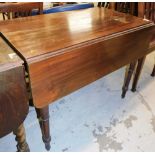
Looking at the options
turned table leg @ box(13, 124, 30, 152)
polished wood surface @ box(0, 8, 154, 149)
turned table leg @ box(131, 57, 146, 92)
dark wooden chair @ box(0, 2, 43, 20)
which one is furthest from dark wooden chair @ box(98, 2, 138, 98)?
turned table leg @ box(13, 124, 30, 152)

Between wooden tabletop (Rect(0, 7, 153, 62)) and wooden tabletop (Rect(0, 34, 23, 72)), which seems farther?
wooden tabletop (Rect(0, 7, 153, 62))

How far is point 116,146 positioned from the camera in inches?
53.1

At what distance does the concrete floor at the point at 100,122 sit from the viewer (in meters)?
1.35

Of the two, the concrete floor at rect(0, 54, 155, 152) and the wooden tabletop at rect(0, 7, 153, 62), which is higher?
the wooden tabletop at rect(0, 7, 153, 62)

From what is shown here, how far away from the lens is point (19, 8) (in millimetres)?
1467

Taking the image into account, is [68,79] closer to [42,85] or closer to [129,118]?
[42,85]

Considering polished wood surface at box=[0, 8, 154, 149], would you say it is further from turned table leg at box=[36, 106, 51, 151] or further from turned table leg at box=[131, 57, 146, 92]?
turned table leg at box=[131, 57, 146, 92]

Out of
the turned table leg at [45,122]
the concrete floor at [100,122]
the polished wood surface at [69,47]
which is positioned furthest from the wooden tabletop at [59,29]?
the concrete floor at [100,122]

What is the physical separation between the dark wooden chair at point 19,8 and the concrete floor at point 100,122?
80cm

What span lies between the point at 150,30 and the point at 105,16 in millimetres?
340

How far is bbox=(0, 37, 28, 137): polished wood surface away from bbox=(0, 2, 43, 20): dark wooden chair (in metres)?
0.58

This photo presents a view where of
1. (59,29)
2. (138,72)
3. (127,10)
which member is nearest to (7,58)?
(59,29)

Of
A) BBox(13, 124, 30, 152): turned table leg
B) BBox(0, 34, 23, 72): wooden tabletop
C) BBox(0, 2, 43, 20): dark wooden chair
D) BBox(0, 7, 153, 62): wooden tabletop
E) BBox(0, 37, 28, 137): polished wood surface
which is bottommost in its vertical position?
BBox(13, 124, 30, 152): turned table leg

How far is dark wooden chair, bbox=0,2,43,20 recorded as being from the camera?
4.70ft
